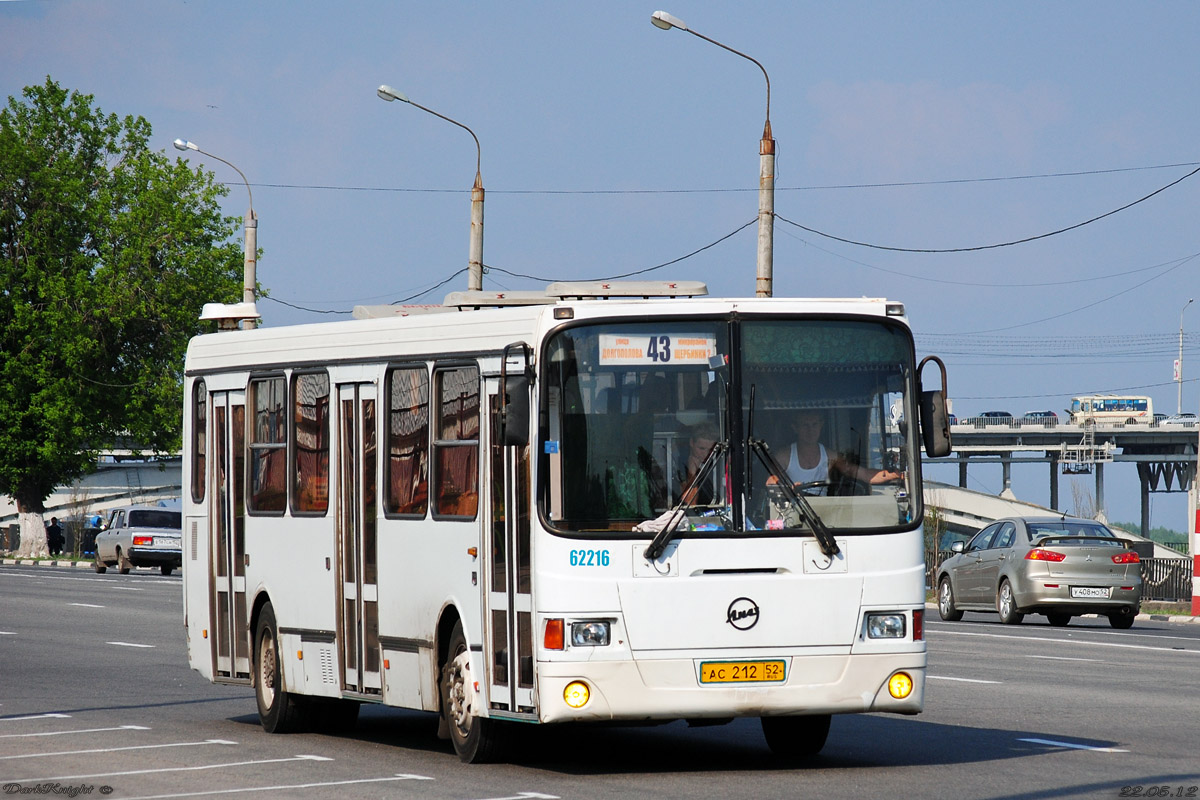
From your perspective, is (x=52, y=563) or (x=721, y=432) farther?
(x=52, y=563)

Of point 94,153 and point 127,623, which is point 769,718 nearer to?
point 127,623

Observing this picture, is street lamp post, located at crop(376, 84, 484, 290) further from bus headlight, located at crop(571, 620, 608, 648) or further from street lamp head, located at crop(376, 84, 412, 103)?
bus headlight, located at crop(571, 620, 608, 648)

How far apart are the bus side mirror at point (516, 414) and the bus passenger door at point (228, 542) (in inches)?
167

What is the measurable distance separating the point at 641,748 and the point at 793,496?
2.52m

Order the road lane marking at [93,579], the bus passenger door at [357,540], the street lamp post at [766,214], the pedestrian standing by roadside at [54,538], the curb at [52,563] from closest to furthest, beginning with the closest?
the bus passenger door at [357,540]
the street lamp post at [766,214]
the road lane marking at [93,579]
the curb at [52,563]
the pedestrian standing by roadside at [54,538]

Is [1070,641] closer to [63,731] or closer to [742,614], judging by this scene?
[63,731]

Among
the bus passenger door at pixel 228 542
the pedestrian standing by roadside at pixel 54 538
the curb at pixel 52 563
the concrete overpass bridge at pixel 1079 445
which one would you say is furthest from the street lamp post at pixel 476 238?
the concrete overpass bridge at pixel 1079 445

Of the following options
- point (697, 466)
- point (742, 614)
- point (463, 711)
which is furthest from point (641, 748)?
point (697, 466)

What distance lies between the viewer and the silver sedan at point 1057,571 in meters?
26.9

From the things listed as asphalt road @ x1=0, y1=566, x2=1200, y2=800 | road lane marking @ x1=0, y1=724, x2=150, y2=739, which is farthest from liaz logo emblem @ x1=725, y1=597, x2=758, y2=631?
road lane marking @ x1=0, y1=724, x2=150, y2=739

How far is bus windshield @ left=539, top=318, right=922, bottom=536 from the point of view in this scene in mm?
10336

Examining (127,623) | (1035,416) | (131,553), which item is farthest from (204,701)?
(1035,416)

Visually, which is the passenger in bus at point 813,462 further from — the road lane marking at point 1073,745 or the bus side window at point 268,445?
the bus side window at point 268,445

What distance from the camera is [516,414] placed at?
10.2 meters
